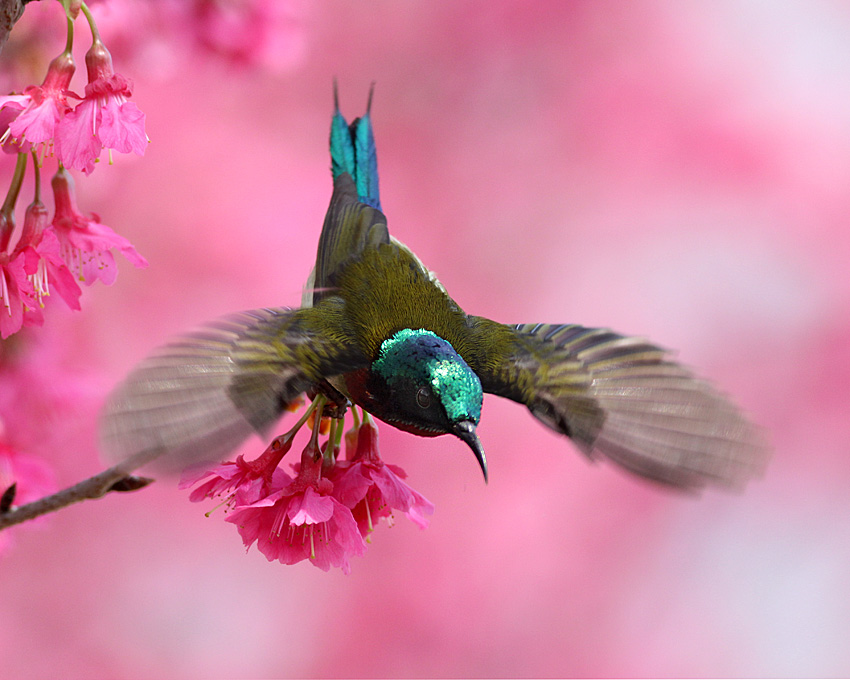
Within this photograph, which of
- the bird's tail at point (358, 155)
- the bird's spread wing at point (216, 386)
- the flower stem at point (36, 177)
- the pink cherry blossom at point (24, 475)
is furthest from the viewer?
the bird's tail at point (358, 155)

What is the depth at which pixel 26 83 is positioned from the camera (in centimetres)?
90

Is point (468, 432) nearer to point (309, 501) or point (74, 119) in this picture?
point (309, 501)

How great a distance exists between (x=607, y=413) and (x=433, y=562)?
1496 millimetres

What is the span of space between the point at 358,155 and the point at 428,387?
50cm

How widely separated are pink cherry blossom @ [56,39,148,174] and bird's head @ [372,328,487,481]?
0.91ft

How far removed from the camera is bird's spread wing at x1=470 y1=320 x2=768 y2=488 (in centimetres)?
71

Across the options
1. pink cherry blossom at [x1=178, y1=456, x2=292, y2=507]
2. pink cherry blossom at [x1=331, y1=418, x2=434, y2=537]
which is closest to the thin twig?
pink cherry blossom at [x1=178, y1=456, x2=292, y2=507]

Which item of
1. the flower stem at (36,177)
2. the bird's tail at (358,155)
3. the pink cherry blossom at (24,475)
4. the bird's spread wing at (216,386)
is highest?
the bird's tail at (358,155)

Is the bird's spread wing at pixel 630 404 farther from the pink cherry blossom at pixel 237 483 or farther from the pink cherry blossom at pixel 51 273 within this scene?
the pink cherry blossom at pixel 51 273

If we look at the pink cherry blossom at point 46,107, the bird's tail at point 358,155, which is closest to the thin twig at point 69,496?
the pink cherry blossom at point 46,107

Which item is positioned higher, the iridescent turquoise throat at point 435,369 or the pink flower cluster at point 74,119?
the pink flower cluster at point 74,119

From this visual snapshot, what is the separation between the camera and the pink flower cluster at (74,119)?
66 centimetres

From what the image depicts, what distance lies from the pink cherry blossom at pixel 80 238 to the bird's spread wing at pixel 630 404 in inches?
13.9

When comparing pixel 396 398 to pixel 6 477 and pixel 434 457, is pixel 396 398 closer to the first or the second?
pixel 6 477
